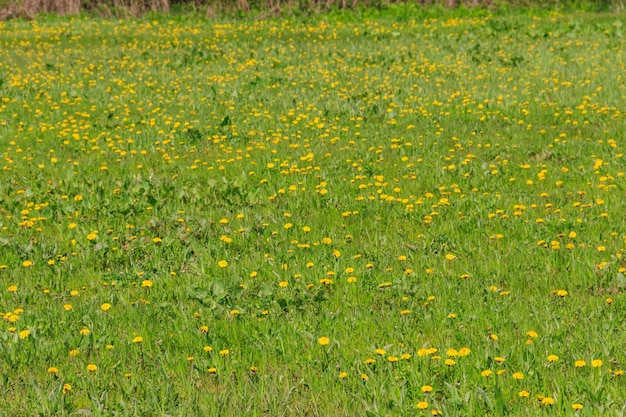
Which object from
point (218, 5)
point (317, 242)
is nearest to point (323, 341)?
point (317, 242)

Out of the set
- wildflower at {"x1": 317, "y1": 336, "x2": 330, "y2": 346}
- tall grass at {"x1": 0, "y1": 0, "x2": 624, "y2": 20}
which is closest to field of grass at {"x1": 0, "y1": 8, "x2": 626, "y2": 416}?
wildflower at {"x1": 317, "y1": 336, "x2": 330, "y2": 346}

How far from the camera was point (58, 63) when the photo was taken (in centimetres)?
1648

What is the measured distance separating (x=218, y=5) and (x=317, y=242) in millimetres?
18987

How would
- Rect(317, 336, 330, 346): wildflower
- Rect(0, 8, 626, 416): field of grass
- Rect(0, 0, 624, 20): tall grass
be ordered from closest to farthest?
Rect(0, 8, 626, 416): field of grass
Rect(317, 336, 330, 346): wildflower
Rect(0, 0, 624, 20): tall grass

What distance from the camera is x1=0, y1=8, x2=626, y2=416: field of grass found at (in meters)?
Result: 4.47

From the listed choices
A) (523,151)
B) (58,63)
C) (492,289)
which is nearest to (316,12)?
(58,63)

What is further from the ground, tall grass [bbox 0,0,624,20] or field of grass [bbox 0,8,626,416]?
tall grass [bbox 0,0,624,20]

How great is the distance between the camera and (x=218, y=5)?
24391 mm

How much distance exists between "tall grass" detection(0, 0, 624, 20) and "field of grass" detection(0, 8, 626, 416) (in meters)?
9.71

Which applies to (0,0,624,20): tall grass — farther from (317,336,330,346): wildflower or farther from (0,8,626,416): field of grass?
(317,336,330,346): wildflower

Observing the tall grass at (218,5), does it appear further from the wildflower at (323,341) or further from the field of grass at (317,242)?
the wildflower at (323,341)

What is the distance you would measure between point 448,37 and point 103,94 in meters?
8.14

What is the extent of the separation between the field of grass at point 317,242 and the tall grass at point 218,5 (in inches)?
382

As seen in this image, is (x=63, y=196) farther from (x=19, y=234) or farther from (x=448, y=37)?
(x=448, y=37)
